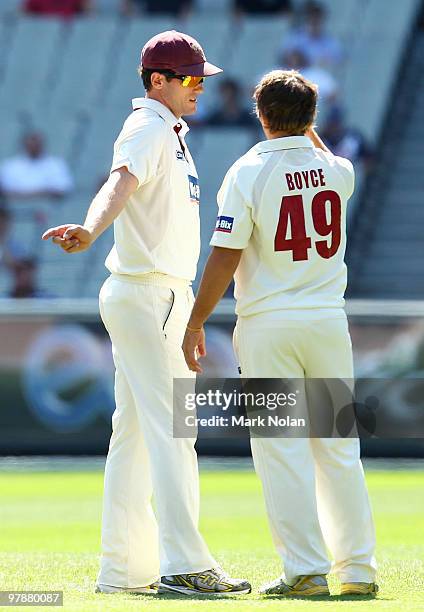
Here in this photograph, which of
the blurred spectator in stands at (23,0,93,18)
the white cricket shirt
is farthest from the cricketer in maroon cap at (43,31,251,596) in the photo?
the blurred spectator in stands at (23,0,93,18)

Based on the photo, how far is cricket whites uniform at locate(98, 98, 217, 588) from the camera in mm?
5625

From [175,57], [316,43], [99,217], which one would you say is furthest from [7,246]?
[99,217]

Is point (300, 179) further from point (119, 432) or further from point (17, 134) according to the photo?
point (17, 134)

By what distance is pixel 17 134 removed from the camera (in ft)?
61.5

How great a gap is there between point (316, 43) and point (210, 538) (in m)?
11.3

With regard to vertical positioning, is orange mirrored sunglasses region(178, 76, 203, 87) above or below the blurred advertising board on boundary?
above

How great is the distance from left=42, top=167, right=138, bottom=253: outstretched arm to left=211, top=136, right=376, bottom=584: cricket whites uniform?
41cm

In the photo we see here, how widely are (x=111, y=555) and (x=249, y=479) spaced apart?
626 centimetres

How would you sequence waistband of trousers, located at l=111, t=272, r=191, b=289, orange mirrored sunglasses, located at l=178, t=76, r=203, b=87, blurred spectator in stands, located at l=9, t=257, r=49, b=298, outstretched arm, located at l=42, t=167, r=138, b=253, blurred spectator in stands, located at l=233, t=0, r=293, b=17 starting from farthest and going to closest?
blurred spectator in stands, located at l=233, t=0, r=293, b=17
blurred spectator in stands, located at l=9, t=257, r=49, b=298
orange mirrored sunglasses, located at l=178, t=76, r=203, b=87
waistband of trousers, located at l=111, t=272, r=191, b=289
outstretched arm, located at l=42, t=167, r=138, b=253

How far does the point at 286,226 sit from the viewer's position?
551 cm

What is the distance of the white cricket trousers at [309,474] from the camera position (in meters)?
5.46

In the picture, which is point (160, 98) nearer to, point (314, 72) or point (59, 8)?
point (314, 72)

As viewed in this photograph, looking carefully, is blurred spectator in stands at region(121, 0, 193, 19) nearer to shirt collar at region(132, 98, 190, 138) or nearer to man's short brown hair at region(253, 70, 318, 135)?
shirt collar at region(132, 98, 190, 138)

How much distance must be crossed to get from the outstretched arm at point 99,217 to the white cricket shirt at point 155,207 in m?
0.11
